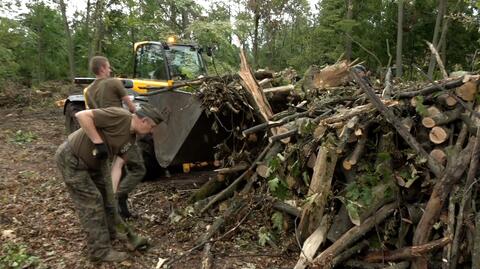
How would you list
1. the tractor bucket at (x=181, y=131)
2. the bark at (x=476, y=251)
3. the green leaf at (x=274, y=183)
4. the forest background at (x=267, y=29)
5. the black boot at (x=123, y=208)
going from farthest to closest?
the forest background at (x=267, y=29), the tractor bucket at (x=181, y=131), the black boot at (x=123, y=208), the green leaf at (x=274, y=183), the bark at (x=476, y=251)

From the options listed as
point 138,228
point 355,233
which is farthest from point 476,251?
point 138,228

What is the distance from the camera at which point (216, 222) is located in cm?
508

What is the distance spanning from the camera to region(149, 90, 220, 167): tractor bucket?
5992 mm

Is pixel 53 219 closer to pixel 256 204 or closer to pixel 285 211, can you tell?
pixel 256 204

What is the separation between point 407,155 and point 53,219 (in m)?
4.22

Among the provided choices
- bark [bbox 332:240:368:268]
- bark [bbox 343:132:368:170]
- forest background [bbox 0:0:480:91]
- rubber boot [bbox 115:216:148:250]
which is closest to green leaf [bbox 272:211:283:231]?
bark [bbox 332:240:368:268]

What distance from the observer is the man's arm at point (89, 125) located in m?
4.00

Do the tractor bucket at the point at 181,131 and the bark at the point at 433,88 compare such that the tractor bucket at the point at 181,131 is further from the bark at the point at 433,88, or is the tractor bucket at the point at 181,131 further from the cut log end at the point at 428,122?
the cut log end at the point at 428,122

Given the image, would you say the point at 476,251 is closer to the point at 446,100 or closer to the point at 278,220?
the point at 446,100

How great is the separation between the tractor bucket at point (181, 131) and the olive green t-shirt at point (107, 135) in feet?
5.53

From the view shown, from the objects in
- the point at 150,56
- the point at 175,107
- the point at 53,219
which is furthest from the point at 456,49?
the point at 53,219

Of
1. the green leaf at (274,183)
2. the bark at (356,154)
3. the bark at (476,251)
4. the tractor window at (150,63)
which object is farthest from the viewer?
the tractor window at (150,63)

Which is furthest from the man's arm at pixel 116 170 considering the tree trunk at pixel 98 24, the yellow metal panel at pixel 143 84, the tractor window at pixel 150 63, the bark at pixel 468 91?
the tree trunk at pixel 98 24

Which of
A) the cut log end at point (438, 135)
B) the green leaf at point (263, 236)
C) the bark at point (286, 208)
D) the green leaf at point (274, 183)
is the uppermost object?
the cut log end at point (438, 135)
